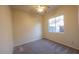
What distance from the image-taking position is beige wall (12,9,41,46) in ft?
6.94

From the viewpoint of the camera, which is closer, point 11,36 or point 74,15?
point 11,36

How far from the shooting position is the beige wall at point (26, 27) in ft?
6.94

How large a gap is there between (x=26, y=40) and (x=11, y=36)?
43 centimetres

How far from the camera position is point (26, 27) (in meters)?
2.23

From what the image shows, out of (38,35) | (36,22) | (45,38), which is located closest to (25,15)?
(36,22)

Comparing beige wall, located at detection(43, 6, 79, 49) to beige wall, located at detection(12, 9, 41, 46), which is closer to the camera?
beige wall, located at detection(12, 9, 41, 46)

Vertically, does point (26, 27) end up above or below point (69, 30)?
above

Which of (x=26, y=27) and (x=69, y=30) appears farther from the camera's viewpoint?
(x=69, y=30)

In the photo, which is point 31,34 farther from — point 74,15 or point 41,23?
point 74,15

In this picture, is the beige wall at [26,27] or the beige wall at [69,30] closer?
the beige wall at [26,27]

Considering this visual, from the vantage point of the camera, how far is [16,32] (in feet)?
6.62
